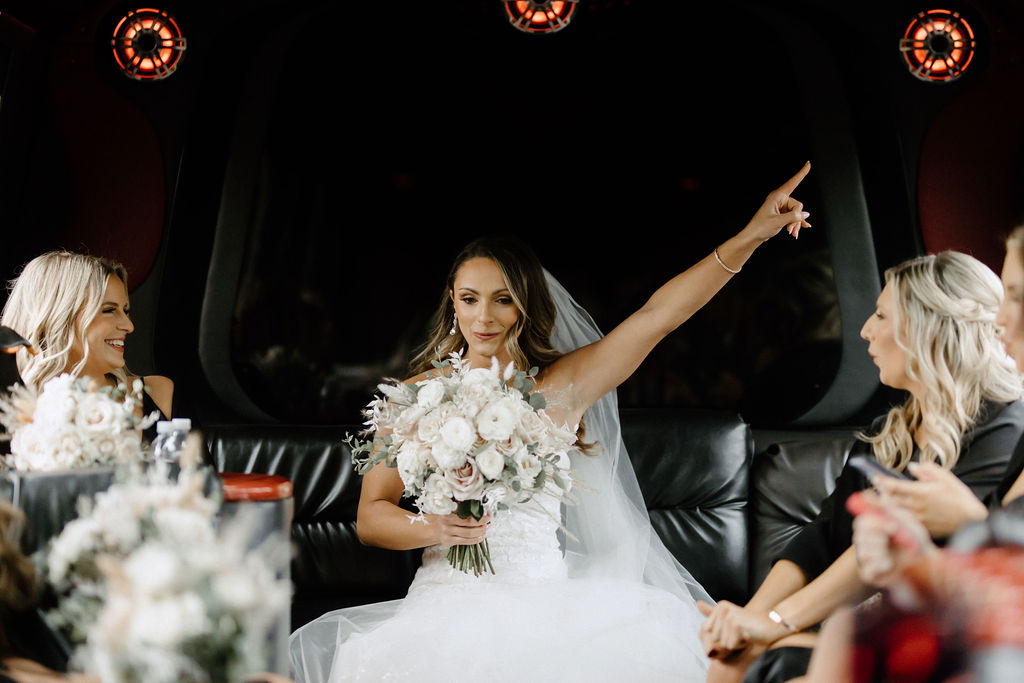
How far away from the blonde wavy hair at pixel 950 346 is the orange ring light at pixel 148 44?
3.46 meters

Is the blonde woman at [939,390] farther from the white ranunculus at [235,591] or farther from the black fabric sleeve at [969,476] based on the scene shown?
the white ranunculus at [235,591]

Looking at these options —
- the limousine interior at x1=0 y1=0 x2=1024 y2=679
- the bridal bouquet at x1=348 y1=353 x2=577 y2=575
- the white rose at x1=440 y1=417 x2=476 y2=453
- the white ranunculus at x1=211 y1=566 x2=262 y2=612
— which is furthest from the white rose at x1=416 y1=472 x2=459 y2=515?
the limousine interior at x1=0 y1=0 x2=1024 y2=679

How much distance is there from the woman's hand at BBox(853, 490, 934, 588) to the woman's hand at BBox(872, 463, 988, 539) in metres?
0.26

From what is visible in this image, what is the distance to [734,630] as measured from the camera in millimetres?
2131

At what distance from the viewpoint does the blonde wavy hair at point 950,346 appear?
242 cm

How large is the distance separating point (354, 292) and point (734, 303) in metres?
1.78

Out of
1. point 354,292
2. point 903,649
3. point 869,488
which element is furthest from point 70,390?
point 354,292

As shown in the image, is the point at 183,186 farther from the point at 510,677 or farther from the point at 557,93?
the point at 510,677

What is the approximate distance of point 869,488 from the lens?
96.2 inches

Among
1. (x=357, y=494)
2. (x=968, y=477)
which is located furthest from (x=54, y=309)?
(x=968, y=477)

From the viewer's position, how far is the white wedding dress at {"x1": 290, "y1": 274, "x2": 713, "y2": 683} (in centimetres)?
249

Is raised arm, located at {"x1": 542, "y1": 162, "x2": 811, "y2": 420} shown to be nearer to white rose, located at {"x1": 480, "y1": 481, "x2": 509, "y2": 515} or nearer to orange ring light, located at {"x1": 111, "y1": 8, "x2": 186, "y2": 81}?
white rose, located at {"x1": 480, "y1": 481, "x2": 509, "y2": 515}

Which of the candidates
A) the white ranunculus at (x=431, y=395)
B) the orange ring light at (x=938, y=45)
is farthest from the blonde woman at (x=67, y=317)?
the orange ring light at (x=938, y=45)

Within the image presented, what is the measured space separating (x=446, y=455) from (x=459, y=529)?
31 centimetres
